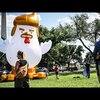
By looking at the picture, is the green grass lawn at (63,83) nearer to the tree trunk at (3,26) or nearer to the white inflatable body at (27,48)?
the white inflatable body at (27,48)

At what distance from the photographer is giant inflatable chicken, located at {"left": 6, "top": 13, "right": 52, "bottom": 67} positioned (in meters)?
8.02

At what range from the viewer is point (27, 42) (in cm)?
823

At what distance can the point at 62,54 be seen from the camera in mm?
11359

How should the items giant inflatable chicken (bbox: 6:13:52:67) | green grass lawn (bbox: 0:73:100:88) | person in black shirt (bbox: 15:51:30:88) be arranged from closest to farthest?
person in black shirt (bbox: 15:51:30:88)
green grass lawn (bbox: 0:73:100:88)
giant inflatable chicken (bbox: 6:13:52:67)

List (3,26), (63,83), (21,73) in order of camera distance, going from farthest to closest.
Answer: (63,83), (3,26), (21,73)

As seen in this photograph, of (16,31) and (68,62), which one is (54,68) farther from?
(16,31)

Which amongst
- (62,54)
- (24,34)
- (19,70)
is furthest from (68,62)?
(19,70)

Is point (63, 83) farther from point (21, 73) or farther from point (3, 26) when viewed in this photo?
point (3, 26)

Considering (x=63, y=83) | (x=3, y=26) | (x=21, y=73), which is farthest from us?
(x=63, y=83)

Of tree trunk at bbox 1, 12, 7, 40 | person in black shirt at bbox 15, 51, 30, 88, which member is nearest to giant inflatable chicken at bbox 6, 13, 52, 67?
tree trunk at bbox 1, 12, 7, 40

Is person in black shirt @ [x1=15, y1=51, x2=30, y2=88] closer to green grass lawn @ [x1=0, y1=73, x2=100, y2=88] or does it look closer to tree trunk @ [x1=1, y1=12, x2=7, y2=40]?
green grass lawn @ [x1=0, y1=73, x2=100, y2=88]

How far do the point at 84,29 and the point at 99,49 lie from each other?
322cm

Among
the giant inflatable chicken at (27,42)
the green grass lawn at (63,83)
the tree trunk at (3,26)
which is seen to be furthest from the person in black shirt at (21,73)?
the giant inflatable chicken at (27,42)

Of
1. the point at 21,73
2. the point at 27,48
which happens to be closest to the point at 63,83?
the point at 27,48
